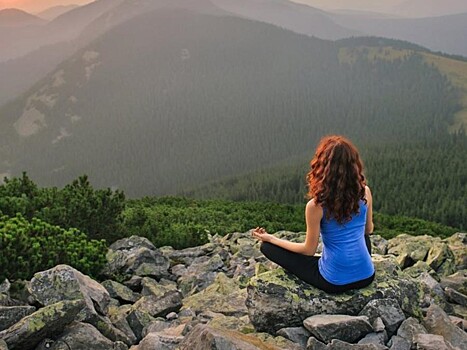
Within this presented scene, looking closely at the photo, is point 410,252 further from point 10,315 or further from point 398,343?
point 10,315

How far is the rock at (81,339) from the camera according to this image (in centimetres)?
697

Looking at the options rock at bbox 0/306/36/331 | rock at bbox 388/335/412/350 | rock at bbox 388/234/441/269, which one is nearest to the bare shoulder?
rock at bbox 388/335/412/350

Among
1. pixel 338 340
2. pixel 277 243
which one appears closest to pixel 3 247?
pixel 277 243

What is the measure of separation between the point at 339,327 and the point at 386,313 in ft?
2.89

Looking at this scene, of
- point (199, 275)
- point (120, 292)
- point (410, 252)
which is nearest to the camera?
point (120, 292)

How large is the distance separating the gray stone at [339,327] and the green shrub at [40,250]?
221 inches

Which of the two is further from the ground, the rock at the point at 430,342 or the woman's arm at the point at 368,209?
the woman's arm at the point at 368,209

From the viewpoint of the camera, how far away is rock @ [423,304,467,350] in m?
7.36

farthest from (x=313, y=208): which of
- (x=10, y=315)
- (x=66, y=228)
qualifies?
(x=66, y=228)

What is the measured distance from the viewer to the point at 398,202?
91.5 m

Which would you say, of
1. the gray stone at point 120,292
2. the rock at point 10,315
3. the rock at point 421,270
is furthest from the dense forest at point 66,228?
the rock at point 421,270

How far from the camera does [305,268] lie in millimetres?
7523

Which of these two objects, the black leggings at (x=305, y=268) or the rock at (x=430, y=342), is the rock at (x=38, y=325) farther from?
the rock at (x=430, y=342)

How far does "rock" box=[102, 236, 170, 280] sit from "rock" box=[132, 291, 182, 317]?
93.3 inches
